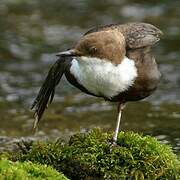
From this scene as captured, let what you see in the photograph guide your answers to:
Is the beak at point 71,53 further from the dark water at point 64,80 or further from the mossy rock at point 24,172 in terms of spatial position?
the dark water at point 64,80

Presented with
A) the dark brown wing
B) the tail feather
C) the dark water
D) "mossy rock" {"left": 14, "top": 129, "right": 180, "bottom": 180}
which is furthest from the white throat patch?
the dark water

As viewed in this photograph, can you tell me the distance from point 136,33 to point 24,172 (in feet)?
4.66

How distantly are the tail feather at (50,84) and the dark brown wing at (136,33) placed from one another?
37 cm

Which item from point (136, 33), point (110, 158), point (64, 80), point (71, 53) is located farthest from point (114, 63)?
point (64, 80)

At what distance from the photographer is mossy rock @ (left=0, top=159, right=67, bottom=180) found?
13.3 ft

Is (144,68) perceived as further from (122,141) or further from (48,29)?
(48,29)

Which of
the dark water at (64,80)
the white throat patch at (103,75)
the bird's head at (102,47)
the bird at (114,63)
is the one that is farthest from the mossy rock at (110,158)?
the dark water at (64,80)

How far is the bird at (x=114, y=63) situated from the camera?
4.55 m

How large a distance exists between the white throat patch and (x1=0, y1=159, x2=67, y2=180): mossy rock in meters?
0.68

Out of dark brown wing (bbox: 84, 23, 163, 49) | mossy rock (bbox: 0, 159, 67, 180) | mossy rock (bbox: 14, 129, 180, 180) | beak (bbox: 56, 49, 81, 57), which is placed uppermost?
beak (bbox: 56, 49, 81, 57)

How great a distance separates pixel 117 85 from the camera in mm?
4617

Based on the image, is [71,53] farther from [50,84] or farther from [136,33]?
[50,84]

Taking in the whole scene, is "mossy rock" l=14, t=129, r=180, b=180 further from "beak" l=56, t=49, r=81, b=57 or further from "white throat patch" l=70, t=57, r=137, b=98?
"beak" l=56, t=49, r=81, b=57

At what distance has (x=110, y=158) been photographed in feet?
15.6
